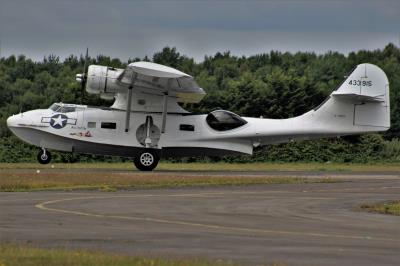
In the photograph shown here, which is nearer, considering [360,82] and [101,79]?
[101,79]

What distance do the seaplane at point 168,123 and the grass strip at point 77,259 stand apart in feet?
84.5

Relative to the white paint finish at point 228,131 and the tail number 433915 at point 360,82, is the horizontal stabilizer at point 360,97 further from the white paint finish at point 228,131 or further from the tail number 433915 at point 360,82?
the tail number 433915 at point 360,82

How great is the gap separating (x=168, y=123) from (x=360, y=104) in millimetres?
9075

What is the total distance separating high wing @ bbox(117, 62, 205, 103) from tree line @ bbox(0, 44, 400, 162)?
14144 millimetres

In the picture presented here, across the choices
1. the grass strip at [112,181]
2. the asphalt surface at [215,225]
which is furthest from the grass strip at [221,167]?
the asphalt surface at [215,225]

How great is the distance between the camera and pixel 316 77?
3300 inches

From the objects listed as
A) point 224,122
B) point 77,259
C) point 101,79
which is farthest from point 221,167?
point 77,259

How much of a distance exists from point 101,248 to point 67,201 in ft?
28.3

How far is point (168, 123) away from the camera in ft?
128

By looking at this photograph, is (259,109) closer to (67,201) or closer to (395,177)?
(395,177)

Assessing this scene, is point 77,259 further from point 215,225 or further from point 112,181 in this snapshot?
point 112,181

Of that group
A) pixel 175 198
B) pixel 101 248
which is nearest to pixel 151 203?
pixel 175 198

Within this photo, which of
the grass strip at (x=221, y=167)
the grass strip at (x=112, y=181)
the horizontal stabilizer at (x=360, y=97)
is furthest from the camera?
the grass strip at (x=221, y=167)

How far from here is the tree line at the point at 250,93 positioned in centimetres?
5278
